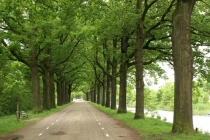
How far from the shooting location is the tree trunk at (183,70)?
1238cm

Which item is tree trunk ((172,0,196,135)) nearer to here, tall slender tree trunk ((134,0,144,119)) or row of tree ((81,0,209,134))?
row of tree ((81,0,209,134))

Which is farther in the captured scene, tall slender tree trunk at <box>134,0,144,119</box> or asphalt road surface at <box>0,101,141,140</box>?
tall slender tree trunk at <box>134,0,144,119</box>

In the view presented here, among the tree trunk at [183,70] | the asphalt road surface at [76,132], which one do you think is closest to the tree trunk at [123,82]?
the asphalt road surface at [76,132]

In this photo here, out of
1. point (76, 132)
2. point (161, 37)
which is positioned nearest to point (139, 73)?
point (161, 37)

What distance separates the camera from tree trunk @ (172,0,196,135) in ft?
40.6

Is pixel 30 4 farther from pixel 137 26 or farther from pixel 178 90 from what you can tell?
pixel 137 26

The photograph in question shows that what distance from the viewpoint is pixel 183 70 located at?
12.6 m

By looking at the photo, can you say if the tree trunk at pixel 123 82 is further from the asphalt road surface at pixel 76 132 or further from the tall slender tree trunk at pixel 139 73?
the asphalt road surface at pixel 76 132

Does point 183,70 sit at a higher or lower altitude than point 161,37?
lower

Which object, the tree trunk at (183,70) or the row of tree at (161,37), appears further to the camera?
the row of tree at (161,37)

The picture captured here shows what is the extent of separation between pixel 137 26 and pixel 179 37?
8985 mm

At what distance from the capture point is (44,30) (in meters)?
28.5

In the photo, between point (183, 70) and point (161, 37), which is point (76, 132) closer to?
Result: point (183, 70)

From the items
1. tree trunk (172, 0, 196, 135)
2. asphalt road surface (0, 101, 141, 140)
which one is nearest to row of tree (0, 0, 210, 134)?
tree trunk (172, 0, 196, 135)
